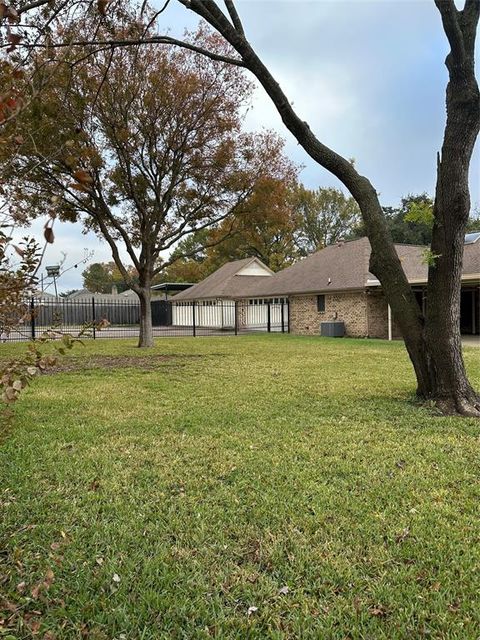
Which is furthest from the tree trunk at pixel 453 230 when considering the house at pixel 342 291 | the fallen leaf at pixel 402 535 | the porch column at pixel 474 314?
the porch column at pixel 474 314

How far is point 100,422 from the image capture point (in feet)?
16.5

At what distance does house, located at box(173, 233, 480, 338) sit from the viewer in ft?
60.8

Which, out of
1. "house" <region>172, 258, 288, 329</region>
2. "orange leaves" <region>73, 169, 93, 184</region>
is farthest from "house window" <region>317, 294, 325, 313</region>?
"orange leaves" <region>73, 169, 93, 184</region>

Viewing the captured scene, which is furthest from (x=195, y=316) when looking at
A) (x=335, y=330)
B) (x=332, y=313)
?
(x=335, y=330)

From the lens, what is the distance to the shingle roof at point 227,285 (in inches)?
1075

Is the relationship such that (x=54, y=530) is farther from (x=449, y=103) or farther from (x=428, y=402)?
(x=449, y=103)

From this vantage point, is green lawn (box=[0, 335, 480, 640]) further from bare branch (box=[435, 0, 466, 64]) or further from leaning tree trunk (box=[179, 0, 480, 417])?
bare branch (box=[435, 0, 466, 64])

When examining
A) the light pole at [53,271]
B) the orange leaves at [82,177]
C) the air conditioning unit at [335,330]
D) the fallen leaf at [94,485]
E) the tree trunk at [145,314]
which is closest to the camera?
the orange leaves at [82,177]

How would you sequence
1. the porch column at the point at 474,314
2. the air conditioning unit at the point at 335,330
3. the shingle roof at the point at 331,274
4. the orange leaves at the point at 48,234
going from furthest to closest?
the porch column at the point at 474,314, the air conditioning unit at the point at 335,330, the shingle roof at the point at 331,274, the orange leaves at the point at 48,234

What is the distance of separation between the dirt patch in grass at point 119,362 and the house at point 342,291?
8896 millimetres

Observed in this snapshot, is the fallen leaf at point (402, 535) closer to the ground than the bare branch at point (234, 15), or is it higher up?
closer to the ground

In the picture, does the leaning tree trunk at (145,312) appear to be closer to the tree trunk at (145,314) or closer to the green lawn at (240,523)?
the tree trunk at (145,314)

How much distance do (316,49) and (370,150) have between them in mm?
7398

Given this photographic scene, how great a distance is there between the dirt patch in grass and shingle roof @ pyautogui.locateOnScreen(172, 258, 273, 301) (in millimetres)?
15168
